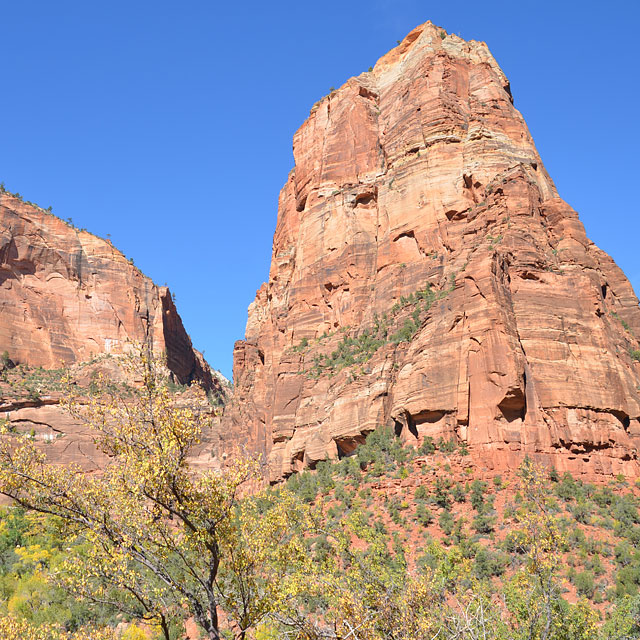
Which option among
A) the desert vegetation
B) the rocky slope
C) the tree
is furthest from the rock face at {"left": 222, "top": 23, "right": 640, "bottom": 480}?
the tree

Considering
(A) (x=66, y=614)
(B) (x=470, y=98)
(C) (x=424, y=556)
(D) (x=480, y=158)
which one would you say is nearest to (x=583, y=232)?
(D) (x=480, y=158)

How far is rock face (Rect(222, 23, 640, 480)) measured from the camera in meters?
39.0

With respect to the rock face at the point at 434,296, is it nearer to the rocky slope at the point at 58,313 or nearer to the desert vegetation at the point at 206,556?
the desert vegetation at the point at 206,556

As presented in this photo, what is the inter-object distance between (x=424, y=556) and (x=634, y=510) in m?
11.7

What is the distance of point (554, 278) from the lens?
43.0 meters

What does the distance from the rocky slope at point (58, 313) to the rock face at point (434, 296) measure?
20.3 meters

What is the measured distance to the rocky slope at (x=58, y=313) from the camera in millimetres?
70812

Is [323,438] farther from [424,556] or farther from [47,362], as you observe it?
[47,362]

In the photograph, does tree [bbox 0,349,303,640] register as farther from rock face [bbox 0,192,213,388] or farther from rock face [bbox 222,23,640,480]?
rock face [bbox 0,192,213,388]

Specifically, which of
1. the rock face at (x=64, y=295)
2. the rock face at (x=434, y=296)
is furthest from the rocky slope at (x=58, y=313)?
the rock face at (x=434, y=296)

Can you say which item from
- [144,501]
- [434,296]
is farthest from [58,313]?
[144,501]

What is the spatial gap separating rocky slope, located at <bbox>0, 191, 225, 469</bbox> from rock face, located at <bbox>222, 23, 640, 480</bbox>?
2032 centimetres

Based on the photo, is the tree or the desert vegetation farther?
the desert vegetation

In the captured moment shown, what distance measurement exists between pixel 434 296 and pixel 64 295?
192ft
